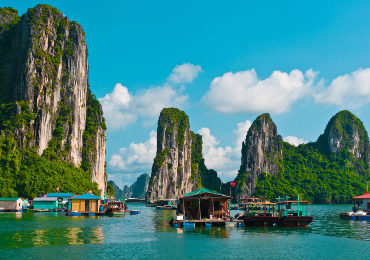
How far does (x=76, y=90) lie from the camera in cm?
12112

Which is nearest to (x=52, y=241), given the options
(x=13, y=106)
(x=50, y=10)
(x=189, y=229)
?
(x=189, y=229)

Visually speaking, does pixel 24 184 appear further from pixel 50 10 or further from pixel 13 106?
pixel 50 10

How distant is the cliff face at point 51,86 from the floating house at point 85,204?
3957cm

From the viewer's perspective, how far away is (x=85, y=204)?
6950 centimetres

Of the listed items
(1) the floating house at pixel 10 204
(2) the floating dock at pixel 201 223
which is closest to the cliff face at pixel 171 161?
(1) the floating house at pixel 10 204

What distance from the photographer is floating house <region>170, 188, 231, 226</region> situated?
154 ft

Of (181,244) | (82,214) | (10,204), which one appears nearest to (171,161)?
(10,204)

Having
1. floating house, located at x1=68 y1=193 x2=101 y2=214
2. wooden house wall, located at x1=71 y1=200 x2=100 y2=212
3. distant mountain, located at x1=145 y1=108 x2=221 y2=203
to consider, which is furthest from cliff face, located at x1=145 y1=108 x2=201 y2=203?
floating house, located at x1=68 y1=193 x2=101 y2=214

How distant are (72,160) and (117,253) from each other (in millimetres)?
89459

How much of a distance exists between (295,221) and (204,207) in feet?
39.5

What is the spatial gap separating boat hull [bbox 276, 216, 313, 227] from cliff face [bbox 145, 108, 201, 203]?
129 metres

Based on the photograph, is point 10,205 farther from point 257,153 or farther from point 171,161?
point 257,153

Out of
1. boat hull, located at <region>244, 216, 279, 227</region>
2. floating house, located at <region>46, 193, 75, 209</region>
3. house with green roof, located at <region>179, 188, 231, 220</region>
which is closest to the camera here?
boat hull, located at <region>244, 216, 279, 227</region>

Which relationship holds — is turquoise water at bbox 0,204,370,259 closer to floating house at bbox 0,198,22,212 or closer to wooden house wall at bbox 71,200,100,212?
wooden house wall at bbox 71,200,100,212
